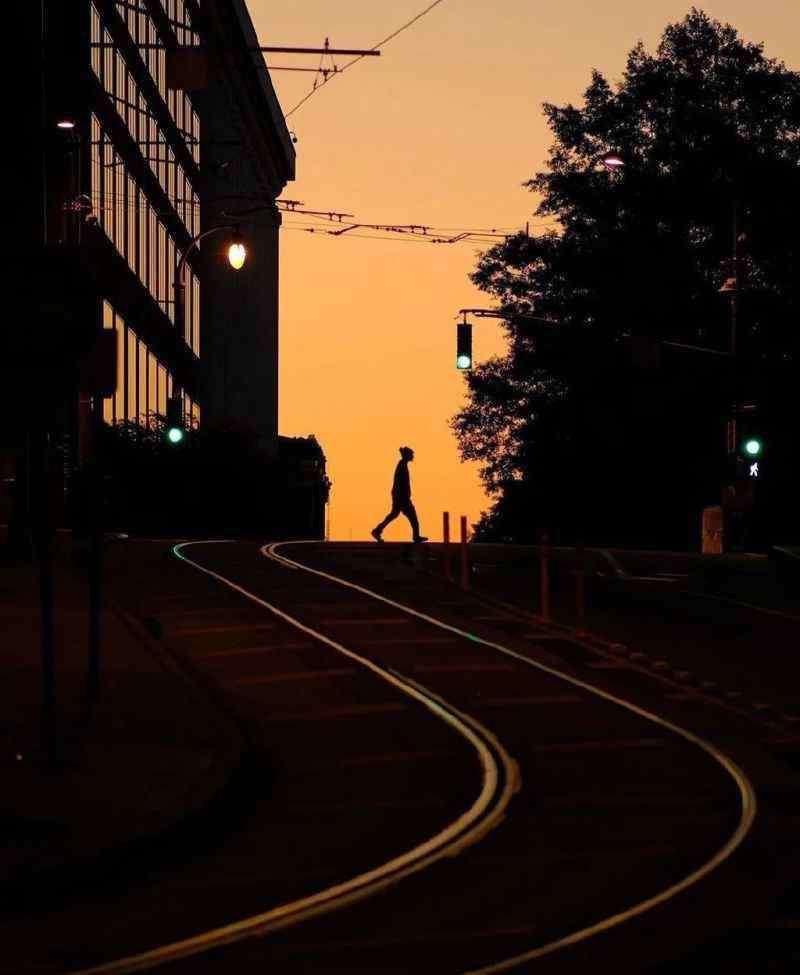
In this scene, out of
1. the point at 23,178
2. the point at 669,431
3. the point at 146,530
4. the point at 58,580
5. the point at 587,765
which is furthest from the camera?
the point at 669,431

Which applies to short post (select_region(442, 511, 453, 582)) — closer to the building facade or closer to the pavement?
the building facade

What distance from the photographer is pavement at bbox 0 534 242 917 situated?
10.2m

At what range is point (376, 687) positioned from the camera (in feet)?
60.5

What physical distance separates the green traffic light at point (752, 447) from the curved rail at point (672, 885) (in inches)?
832

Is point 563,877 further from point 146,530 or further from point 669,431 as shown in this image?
point 669,431

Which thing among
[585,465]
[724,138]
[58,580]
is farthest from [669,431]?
[58,580]

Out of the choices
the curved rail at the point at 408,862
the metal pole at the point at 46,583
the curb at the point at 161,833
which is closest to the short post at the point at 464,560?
the curved rail at the point at 408,862

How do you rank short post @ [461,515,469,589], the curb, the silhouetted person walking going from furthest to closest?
the silhouetted person walking
short post @ [461,515,469,589]
the curb

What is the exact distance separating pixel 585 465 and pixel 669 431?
3.76m

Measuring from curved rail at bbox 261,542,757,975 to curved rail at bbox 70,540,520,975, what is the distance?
47.3 inches

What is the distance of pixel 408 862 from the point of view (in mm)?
10484

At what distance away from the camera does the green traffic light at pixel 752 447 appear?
4576cm

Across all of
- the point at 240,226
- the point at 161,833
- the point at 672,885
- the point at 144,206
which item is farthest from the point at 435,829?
the point at 240,226

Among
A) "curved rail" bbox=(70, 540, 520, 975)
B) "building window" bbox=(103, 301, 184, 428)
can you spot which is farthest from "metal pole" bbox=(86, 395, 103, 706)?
"building window" bbox=(103, 301, 184, 428)
